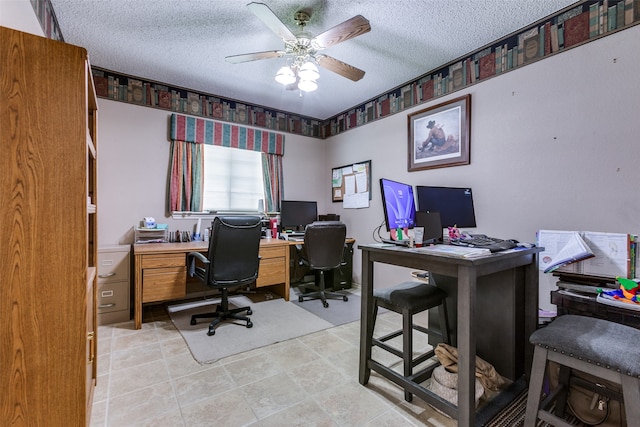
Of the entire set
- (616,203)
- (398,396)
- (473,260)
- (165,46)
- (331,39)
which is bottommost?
(398,396)

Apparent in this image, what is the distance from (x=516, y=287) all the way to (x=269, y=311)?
2.34 meters

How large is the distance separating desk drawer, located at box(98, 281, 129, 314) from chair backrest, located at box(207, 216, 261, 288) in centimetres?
99

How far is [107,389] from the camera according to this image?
177cm

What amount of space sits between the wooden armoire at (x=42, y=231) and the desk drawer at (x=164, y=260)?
1737mm

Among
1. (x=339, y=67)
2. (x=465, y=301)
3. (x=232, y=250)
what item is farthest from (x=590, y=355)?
(x=339, y=67)

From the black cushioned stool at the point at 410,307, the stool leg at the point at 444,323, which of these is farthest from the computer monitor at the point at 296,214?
the stool leg at the point at 444,323

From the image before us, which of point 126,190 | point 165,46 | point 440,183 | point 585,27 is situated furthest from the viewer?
point 126,190

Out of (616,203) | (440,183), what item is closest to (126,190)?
(440,183)

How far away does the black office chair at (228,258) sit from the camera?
253 centimetres

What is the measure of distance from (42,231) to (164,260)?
1839 mm

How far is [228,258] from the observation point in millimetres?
2605

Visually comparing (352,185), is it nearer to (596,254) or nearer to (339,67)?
(339,67)

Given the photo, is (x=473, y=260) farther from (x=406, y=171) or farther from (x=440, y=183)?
(x=406, y=171)

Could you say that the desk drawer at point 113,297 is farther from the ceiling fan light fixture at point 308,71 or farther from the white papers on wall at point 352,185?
the white papers on wall at point 352,185
